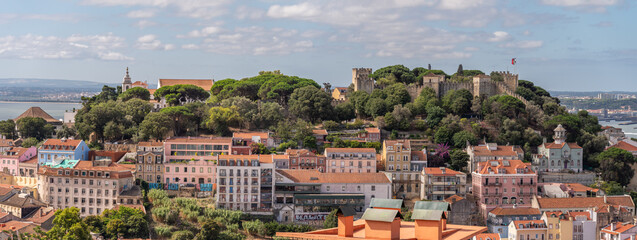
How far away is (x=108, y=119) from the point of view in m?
54.2

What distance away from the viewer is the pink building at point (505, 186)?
44.9 m

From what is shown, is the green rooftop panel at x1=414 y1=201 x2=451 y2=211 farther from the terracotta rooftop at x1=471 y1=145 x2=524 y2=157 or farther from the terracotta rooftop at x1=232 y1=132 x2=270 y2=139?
the terracotta rooftop at x1=232 y1=132 x2=270 y2=139

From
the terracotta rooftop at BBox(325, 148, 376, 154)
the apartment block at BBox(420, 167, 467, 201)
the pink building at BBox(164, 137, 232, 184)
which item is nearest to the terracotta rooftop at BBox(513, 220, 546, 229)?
the apartment block at BBox(420, 167, 467, 201)

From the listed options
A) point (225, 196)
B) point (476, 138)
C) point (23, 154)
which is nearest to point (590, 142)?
point (476, 138)

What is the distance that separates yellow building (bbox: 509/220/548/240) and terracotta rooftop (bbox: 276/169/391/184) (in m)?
7.65

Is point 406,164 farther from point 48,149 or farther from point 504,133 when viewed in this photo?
point 48,149

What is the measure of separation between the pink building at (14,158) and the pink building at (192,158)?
9.26 metres

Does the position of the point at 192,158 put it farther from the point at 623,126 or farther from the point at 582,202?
the point at 623,126

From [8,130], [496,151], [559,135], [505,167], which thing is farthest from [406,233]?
[8,130]

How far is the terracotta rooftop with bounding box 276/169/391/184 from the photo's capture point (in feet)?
144

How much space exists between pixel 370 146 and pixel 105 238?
20098 millimetres

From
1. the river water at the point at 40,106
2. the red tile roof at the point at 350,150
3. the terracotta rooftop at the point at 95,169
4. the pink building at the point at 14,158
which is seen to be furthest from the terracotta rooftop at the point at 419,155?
the river water at the point at 40,106

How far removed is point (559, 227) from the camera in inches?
1585

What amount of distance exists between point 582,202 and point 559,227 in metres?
4.96
